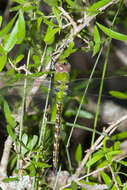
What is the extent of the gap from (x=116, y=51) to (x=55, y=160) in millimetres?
1194

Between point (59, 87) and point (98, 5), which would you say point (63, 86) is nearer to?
point (59, 87)

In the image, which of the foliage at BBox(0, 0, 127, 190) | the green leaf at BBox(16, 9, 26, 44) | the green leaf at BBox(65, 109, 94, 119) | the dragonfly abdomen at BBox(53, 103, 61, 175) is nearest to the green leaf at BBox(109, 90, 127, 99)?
the foliage at BBox(0, 0, 127, 190)

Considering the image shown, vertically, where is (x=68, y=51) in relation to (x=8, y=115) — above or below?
above

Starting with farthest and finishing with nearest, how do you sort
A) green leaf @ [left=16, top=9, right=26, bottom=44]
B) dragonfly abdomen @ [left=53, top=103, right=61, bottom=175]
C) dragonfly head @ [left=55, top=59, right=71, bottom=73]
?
dragonfly abdomen @ [left=53, top=103, right=61, bottom=175]
dragonfly head @ [left=55, top=59, right=71, bottom=73]
green leaf @ [left=16, top=9, right=26, bottom=44]

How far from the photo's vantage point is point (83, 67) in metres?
1.79

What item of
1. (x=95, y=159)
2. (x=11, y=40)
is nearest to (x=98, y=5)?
(x=11, y=40)

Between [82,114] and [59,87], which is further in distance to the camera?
[82,114]

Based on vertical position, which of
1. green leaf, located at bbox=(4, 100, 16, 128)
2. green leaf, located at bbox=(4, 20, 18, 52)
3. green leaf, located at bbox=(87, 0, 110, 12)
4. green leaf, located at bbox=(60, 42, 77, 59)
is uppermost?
green leaf, located at bbox=(87, 0, 110, 12)

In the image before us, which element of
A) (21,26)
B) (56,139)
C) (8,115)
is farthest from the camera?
(56,139)

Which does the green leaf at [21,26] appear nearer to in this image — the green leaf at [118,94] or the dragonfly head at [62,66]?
the dragonfly head at [62,66]

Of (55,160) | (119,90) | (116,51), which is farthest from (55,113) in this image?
(116,51)

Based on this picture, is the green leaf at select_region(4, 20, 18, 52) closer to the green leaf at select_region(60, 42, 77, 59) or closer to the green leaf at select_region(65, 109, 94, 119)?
the green leaf at select_region(60, 42, 77, 59)

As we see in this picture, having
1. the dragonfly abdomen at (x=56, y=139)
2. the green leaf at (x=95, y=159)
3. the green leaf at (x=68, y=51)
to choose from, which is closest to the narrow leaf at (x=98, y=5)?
the green leaf at (x=68, y=51)

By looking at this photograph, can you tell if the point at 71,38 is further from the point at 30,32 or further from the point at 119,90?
the point at 119,90
